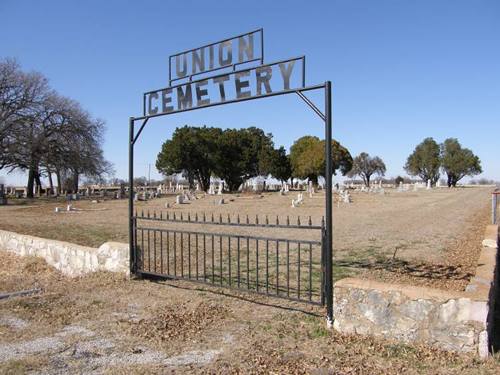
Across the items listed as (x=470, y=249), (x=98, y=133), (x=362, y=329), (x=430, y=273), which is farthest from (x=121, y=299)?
(x=98, y=133)

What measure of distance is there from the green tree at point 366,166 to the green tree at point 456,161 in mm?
17160

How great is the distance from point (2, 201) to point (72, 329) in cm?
3279

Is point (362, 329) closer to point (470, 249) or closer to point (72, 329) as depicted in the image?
point (72, 329)

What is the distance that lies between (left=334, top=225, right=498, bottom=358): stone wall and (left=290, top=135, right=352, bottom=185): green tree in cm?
5550

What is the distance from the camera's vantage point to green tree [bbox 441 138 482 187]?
8475 cm

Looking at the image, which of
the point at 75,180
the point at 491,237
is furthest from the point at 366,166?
the point at 491,237

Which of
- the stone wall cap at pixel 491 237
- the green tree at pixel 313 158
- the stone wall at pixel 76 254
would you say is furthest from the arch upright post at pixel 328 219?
the green tree at pixel 313 158

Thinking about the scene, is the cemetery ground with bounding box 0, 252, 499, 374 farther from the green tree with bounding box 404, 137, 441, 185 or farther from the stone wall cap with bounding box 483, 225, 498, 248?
the green tree with bounding box 404, 137, 441, 185

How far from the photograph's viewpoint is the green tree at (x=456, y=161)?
8475 centimetres

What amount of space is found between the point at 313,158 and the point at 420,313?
60011 millimetres

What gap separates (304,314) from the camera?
524cm

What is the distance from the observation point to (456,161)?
8519cm

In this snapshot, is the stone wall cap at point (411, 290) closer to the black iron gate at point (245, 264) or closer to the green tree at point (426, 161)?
the black iron gate at point (245, 264)

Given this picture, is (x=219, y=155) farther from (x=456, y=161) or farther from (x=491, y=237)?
(x=456, y=161)
